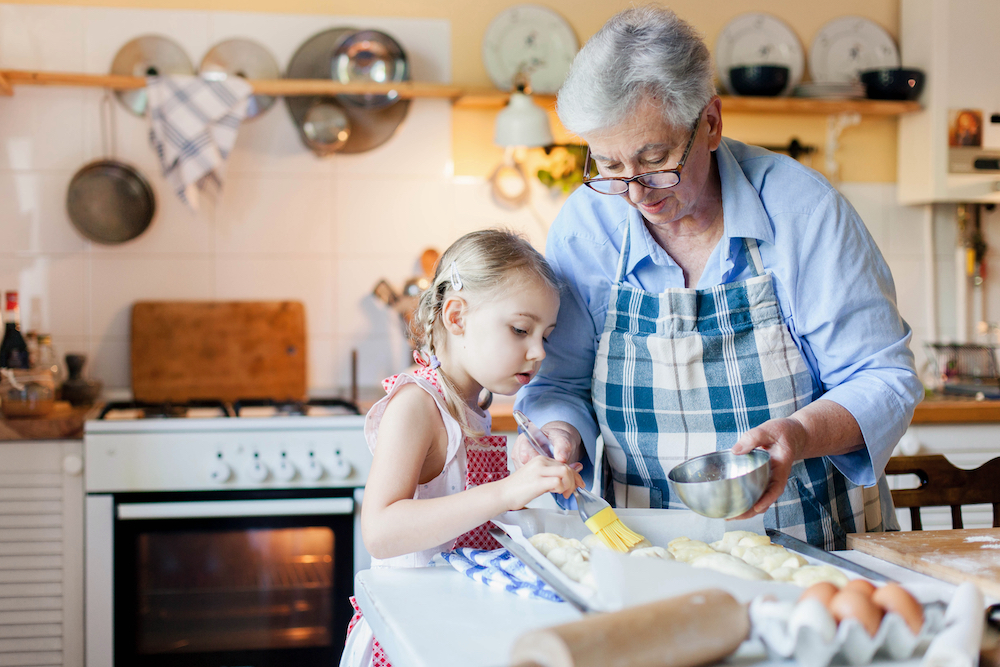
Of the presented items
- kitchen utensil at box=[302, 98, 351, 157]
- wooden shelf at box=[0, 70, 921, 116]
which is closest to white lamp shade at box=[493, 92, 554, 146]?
wooden shelf at box=[0, 70, 921, 116]

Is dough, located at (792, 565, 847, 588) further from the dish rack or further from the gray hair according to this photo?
the dish rack

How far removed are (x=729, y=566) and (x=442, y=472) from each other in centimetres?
41

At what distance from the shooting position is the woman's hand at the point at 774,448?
0.92m

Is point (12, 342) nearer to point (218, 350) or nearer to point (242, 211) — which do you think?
point (218, 350)

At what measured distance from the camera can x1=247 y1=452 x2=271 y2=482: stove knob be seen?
1977mm

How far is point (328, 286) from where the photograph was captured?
2.51m

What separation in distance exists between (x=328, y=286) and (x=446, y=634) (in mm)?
1861

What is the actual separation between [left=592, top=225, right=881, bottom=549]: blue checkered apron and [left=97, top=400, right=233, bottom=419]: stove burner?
1193 mm

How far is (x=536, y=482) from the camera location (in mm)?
902

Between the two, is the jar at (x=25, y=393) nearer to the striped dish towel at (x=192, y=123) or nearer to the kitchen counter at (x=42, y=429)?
the kitchen counter at (x=42, y=429)

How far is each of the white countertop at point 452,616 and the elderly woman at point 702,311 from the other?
7.7 inches

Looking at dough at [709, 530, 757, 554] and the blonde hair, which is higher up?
the blonde hair

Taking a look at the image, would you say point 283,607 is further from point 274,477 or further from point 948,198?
point 948,198

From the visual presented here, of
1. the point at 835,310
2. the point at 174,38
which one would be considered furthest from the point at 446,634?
the point at 174,38
